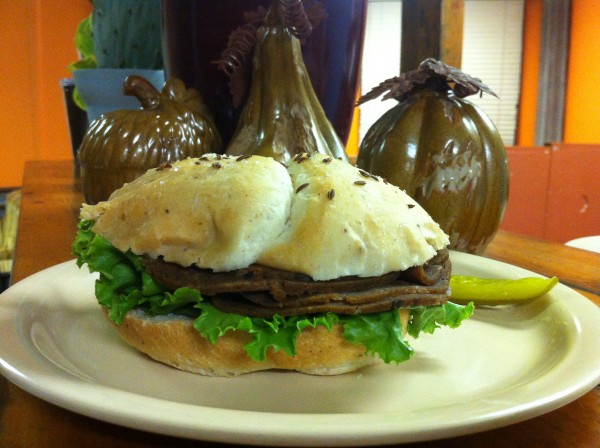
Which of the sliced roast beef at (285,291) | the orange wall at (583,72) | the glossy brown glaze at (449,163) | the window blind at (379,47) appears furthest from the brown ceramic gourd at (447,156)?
the window blind at (379,47)

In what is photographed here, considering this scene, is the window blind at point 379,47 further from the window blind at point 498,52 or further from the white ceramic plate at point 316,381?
the white ceramic plate at point 316,381

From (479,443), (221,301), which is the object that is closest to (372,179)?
(221,301)

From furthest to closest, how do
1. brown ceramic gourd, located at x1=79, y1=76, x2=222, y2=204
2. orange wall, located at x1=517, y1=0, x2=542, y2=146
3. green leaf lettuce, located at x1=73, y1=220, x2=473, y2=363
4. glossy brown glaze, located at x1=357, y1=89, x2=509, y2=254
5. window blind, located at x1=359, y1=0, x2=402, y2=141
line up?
window blind, located at x1=359, y1=0, x2=402, y2=141
orange wall, located at x1=517, y1=0, x2=542, y2=146
brown ceramic gourd, located at x1=79, y1=76, x2=222, y2=204
glossy brown glaze, located at x1=357, y1=89, x2=509, y2=254
green leaf lettuce, located at x1=73, y1=220, x2=473, y2=363

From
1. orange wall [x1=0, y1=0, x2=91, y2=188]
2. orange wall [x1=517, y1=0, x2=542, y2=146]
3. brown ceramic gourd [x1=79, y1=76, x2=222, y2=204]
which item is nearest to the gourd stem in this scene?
brown ceramic gourd [x1=79, y1=76, x2=222, y2=204]

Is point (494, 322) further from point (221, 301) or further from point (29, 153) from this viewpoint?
point (29, 153)

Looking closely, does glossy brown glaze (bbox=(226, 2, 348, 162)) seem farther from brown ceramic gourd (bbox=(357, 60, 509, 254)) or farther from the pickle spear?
the pickle spear

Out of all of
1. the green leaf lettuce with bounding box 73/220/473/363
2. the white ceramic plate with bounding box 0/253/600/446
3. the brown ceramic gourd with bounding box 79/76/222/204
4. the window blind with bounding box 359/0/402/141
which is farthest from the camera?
the window blind with bounding box 359/0/402/141

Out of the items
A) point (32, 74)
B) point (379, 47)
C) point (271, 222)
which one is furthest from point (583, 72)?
point (271, 222)
